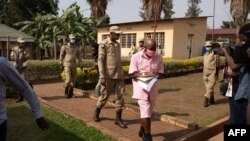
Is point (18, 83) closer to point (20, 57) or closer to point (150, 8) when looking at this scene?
point (20, 57)

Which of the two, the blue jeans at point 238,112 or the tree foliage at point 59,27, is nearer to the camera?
the blue jeans at point 238,112

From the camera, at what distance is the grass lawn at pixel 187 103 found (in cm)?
758

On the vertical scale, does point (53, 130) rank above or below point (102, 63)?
below

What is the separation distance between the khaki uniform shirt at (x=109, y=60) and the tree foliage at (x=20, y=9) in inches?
1043

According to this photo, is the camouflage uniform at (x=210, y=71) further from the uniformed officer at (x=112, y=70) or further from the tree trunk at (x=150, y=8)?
the tree trunk at (x=150, y=8)

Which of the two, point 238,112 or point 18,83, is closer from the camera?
point 18,83

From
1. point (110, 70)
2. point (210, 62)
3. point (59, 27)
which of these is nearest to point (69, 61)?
point (110, 70)

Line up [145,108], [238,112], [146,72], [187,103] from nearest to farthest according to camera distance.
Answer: [238,112], [145,108], [146,72], [187,103]

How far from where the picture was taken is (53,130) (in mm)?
6219

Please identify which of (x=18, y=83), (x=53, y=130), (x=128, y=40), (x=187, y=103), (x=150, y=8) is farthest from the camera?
(x=150, y=8)

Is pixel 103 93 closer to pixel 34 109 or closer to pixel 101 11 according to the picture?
pixel 34 109

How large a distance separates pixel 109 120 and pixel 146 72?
5.83 feet

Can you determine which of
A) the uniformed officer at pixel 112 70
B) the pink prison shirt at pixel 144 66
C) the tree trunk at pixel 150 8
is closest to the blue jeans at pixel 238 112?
the pink prison shirt at pixel 144 66

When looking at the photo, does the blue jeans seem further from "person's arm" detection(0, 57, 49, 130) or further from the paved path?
"person's arm" detection(0, 57, 49, 130)
